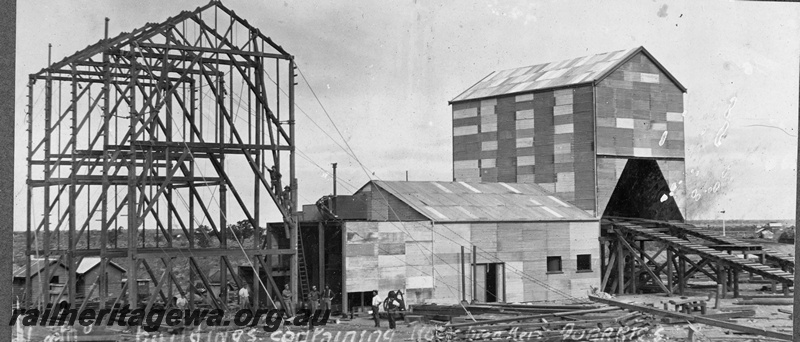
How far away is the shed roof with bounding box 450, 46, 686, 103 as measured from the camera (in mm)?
41875

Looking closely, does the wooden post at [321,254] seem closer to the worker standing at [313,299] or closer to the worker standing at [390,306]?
the worker standing at [313,299]

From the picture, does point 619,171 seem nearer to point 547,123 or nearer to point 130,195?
point 547,123

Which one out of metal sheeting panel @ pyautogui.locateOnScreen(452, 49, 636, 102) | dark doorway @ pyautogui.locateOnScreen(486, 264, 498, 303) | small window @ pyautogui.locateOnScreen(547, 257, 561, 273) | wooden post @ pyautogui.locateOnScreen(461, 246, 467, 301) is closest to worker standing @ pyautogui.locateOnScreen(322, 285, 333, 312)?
wooden post @ pyautogui.locateOnScreen(461, 246, 467, 301)

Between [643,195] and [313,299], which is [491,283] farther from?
[643,195]

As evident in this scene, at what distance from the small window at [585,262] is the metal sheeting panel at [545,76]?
822 centimetres

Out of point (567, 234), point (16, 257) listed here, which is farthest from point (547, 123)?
point (16, 257)

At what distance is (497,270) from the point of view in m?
36.4

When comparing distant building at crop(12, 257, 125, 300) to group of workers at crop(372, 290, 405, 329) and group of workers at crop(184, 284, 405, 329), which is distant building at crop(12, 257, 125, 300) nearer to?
group of workers at crop(184, 284, 405, 329)

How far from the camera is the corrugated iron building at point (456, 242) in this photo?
108 feet

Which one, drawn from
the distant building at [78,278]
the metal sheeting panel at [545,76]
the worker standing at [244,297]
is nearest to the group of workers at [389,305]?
the worker standing at [244,297]

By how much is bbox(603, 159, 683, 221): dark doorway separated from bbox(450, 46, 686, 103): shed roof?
4.41 meters

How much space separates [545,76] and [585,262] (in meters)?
10.3

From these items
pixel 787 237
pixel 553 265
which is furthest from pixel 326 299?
pixel 787 237

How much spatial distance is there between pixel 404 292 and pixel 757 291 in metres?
19.7
